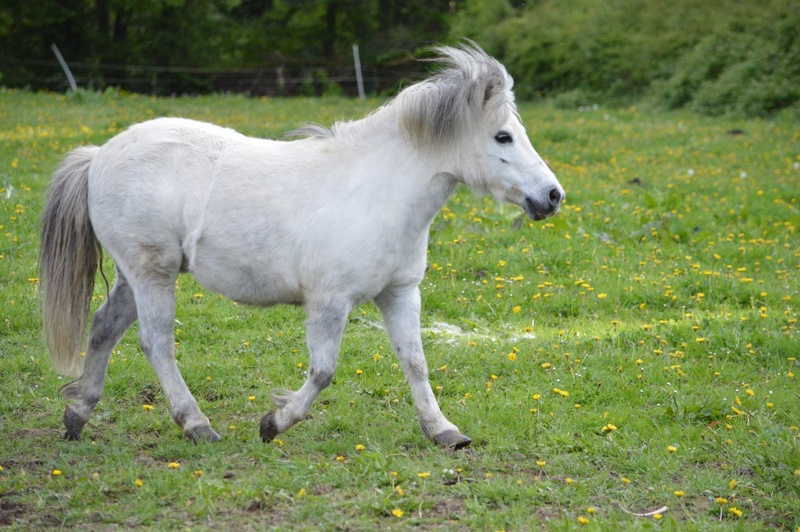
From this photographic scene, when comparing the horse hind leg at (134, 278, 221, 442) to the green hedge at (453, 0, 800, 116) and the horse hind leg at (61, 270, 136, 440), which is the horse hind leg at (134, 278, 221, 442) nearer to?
the horse hind leg at (61, 270, 136, 440)

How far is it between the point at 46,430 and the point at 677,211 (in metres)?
7.37

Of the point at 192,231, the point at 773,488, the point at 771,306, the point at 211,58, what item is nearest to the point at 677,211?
the point at 771,306

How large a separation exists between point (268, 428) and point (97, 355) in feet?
3.59

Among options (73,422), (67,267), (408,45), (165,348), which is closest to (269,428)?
(165,348)

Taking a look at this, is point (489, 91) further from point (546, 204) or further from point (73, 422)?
point (73, 422)

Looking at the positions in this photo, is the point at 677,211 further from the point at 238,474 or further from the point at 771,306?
the point at 238,474

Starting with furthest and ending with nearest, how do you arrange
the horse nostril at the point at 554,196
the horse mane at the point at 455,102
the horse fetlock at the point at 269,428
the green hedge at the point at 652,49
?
the green hedge at the point at 652,49, the horse fetlock at the point at 269,428, the horse mane at the point at 455,102, the horse nostril at the point at 554,196

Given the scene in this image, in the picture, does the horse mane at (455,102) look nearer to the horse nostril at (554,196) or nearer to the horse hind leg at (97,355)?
the horse nostril at (554,196)

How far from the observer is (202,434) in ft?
15.2

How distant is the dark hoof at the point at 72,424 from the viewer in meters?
4.69

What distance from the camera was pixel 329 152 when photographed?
185 inches

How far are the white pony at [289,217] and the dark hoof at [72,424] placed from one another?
1 centimetres

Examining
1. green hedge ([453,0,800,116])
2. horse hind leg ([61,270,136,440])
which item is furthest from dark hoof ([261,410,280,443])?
green hedge ([453,0,800,116])

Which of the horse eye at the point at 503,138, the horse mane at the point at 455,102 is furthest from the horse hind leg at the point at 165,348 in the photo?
the horse eye at the point at 503,138
